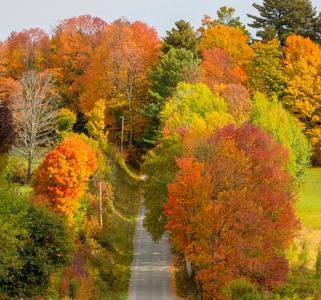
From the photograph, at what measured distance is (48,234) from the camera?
24312 mm

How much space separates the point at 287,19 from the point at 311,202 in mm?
28776

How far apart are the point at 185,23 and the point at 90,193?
31847 mm

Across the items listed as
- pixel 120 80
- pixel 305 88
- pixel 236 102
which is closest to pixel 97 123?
pixel 120 80

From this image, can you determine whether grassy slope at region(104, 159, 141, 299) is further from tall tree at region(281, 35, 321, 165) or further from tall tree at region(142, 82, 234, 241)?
tall tree at region(281, 35, 321, 165)

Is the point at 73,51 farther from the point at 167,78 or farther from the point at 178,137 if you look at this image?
the point at 178,137

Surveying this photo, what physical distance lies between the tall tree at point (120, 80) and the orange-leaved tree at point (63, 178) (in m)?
27.3

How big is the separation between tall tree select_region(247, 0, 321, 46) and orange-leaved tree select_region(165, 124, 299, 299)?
39337 millimetres

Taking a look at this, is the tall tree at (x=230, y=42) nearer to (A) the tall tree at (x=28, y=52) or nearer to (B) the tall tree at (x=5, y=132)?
(A) the tall tree at (x=28, y=52)

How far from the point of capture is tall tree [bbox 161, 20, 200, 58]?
209 feet

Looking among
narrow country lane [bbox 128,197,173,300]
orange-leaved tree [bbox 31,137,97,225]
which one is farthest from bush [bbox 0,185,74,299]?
narrow country lane [bbox 128,197,173,300]

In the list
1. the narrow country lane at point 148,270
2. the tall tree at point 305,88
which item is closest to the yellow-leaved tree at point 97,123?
the narrow country lane at point 148,270

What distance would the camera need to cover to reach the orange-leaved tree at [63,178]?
111 ft

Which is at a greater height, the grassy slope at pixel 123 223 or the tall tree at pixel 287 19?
the tall tree at pixel 287 19

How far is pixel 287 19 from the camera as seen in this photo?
6669cm
